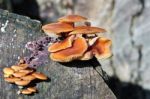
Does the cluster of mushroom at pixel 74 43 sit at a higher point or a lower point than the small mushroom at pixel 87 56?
higher

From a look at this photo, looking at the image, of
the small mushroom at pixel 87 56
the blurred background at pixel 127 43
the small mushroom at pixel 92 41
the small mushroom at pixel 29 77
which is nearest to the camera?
the small mushroom at pixel 29 77

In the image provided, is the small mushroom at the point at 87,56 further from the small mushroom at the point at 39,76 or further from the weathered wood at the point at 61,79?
the small mushroom at the point at 39,76

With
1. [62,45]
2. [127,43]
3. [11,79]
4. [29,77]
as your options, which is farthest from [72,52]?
[127,43]

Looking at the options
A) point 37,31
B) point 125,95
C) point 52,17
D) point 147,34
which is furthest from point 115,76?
point 37,31

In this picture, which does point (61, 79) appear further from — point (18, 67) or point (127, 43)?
point (127, 43)

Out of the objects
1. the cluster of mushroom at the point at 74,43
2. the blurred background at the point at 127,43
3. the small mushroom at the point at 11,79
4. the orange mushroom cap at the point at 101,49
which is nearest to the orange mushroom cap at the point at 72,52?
the cluster of mushroom at the point at 74,43

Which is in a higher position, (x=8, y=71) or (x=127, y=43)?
(x=8, y=71)

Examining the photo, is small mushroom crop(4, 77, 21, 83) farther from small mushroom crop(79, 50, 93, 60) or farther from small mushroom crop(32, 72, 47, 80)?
small mushroom crop(79, 50, 93, 60)
